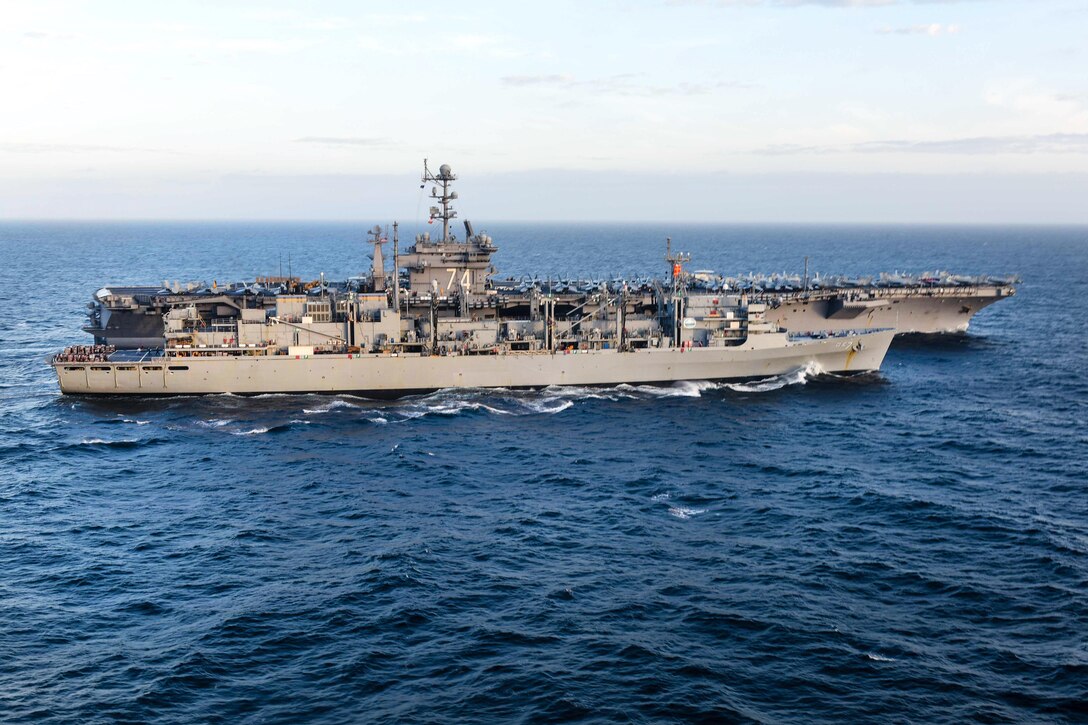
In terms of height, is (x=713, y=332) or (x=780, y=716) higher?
(x=713, y=332)

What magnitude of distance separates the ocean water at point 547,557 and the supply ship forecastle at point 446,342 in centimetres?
228

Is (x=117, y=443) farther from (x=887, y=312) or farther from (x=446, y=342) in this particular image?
(x=887, y=312)

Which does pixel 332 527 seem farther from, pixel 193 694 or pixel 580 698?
pixel 580 698

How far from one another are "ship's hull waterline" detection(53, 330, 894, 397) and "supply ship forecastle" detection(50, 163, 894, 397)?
0.07 meters

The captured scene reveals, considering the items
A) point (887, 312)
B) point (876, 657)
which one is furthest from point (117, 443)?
point (887, 312)

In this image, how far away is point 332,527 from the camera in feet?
122

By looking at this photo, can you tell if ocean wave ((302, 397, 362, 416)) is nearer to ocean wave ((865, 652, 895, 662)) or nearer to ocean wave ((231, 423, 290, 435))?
ocean wave ((231, 423, 290, 435))

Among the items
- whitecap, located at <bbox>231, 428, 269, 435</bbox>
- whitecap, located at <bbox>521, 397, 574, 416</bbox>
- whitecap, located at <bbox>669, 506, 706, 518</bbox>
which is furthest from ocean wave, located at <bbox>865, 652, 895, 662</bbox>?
whitecap, located at <bbox>231, 428, 269, 435</bbox>

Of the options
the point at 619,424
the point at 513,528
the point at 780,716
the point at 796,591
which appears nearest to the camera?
the point at 780,716

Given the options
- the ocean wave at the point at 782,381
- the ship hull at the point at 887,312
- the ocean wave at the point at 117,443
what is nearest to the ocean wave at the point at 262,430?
the ocean wave at the point at 117,443

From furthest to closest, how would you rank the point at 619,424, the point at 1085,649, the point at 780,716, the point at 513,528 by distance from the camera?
the point at 619,424 < the point at 513,528 < the point at 1085,649 < the point at 780,716

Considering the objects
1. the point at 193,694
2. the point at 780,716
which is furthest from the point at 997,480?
the point at 193,694

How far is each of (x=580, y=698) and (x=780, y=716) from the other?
5377 millimetres

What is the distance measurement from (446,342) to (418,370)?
3156 millimetres
